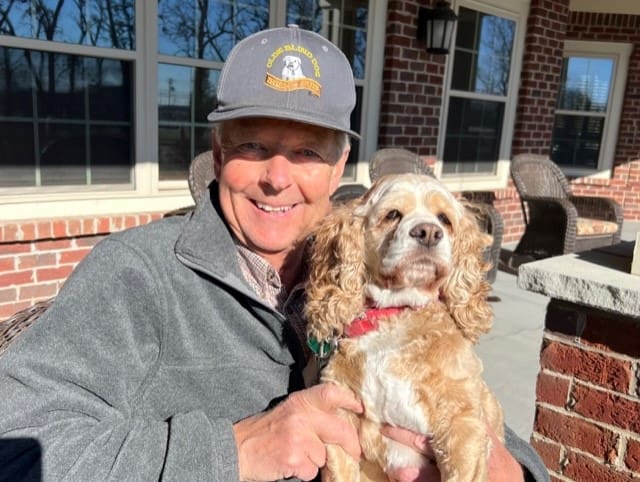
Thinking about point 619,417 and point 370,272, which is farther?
point 619,417

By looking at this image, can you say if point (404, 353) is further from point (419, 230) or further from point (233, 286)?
point (233, 286)

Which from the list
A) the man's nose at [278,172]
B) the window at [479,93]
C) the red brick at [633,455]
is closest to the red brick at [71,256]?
the man's nose at [278,172]

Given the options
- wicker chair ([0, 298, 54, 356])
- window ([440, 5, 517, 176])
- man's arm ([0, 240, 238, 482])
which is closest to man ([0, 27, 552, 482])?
man's arm ([0, 240, 238, 482])

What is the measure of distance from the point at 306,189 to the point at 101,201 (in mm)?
3116

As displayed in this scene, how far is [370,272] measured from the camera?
1.73 metres

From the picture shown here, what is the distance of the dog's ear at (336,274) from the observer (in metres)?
1.57

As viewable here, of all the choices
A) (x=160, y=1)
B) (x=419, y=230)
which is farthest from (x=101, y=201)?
(x=419, y=230)

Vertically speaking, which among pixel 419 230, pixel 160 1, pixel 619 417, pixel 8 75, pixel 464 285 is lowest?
pixel 619 417

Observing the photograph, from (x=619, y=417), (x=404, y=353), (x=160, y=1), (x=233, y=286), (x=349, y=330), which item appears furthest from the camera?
(x=160, y=1)

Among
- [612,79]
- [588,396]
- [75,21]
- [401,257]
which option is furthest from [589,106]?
[401,257]

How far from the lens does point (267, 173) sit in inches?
60.3

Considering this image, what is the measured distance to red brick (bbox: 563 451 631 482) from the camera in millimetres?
1919

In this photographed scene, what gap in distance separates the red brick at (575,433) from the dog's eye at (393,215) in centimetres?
100

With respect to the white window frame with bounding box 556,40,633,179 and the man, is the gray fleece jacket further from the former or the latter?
the white window frame with bounding box 556,40,633,179
